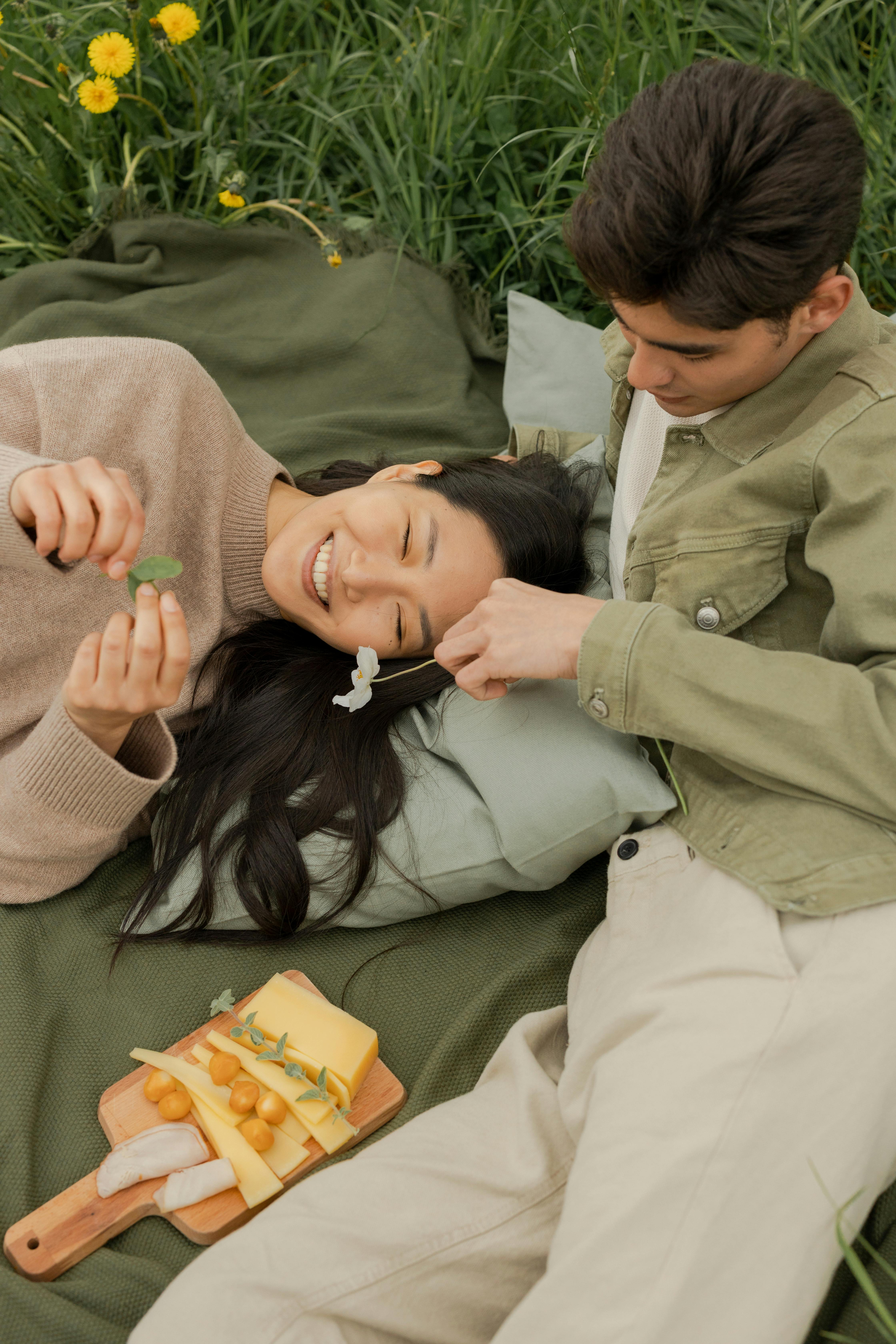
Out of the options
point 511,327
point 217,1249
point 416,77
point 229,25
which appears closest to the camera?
point 217,1249

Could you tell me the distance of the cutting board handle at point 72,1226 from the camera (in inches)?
59.2

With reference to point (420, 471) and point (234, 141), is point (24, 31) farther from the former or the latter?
point (420, 471)

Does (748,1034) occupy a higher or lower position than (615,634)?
lower

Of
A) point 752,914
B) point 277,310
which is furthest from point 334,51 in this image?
point 752,914

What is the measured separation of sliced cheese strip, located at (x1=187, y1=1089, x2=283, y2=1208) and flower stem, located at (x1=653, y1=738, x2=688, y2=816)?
89 centimetres

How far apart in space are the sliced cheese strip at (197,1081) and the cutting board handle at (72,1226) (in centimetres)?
13

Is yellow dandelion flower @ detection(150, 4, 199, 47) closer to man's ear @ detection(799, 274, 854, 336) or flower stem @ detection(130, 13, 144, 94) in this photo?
flower stem @ detection(130, 13, 144, 94)

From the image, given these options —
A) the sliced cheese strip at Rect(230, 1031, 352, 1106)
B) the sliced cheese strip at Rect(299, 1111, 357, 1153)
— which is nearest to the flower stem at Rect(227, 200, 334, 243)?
the sliced cheese strip at Rect(230, 1031, 352, 1106)

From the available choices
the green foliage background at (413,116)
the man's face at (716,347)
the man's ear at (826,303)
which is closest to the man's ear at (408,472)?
the man's face at (716,347)

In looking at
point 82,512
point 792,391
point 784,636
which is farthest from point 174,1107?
point 792,391

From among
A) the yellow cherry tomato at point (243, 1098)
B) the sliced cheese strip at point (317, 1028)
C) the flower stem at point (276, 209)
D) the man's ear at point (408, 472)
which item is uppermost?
the flower stem at point (276, 209)

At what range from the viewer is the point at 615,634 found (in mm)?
1593

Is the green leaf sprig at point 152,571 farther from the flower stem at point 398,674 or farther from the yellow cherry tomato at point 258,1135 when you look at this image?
the yellow cherry tomato at point 258,1135

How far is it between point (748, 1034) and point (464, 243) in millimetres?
2331
